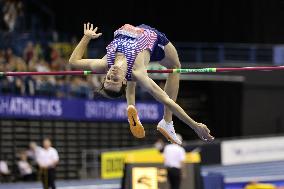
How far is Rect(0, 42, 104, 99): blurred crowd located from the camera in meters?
25.1

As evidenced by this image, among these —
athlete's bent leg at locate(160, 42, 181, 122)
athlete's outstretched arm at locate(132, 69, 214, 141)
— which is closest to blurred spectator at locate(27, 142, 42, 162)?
athlete's bent leg at locate(160, 42, 181, 122)

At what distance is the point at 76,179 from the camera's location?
27.8 m

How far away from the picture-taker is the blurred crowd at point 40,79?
25.1m

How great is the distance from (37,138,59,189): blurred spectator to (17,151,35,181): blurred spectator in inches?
112

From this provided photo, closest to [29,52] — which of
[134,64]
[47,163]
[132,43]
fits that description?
[47,163]

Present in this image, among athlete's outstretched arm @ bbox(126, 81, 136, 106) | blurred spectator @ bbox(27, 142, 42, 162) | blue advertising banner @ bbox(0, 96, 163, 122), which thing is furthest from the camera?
blue advertising banner @ bbox(0, 96, 163, 122)

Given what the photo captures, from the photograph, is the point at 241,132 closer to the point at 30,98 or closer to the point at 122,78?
the point at 30,98

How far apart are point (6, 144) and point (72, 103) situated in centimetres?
243

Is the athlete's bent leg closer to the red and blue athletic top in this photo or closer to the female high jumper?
the female high jumper

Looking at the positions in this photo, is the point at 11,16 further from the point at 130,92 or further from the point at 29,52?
the point at 130,92

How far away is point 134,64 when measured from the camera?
10484mm

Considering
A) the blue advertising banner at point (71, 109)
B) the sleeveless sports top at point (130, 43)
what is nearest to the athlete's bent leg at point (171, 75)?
the sleeveless sports top at point (130, 43)

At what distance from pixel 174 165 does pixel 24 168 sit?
7.64 metres

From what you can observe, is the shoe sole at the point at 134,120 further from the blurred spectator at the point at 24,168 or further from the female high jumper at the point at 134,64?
the blurred spectator at the point at 24,168
